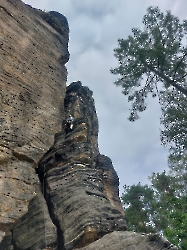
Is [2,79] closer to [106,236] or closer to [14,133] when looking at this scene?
[14,133]

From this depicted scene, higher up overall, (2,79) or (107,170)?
(2,79)

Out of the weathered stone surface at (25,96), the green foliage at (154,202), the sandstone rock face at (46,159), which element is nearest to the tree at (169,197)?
the green foliage at (154,202)

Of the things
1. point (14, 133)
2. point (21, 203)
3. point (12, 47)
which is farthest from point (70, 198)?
point (12, 47)

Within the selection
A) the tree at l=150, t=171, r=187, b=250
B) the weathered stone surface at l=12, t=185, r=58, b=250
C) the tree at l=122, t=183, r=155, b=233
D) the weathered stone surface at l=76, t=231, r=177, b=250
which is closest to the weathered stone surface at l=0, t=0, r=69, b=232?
the weathered stone surface at l=12, t=185, r=58, b=250

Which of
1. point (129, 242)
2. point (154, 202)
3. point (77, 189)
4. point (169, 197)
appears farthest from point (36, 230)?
point (154, 202)

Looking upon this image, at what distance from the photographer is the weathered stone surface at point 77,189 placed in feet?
29.3

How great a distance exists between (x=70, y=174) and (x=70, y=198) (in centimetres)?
140

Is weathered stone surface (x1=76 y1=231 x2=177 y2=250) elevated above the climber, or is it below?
below

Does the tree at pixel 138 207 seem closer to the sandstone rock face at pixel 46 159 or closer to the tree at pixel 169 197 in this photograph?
the tree at pixel 169 197

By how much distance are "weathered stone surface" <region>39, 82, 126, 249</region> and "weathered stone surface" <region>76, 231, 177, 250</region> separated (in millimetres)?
750

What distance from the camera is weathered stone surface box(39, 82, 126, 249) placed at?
8930mm

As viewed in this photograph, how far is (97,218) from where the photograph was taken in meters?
9.05

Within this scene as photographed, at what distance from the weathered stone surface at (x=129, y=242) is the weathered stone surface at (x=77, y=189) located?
750 millimetres

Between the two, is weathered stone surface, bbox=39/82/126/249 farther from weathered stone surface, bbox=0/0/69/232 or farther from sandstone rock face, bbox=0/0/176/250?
weathered stone surface, bbox=0/0/69/232
